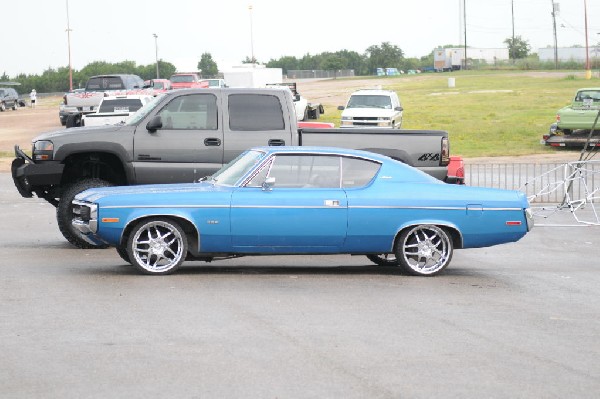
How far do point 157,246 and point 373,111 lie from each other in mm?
29637

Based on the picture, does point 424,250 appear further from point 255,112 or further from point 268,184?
point 255,112

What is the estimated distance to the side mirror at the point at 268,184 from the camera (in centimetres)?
1189

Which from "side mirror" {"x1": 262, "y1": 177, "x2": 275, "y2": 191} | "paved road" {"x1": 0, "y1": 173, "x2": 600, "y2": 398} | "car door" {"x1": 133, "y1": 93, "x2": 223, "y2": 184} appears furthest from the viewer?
"car door" {"x1": 133, "y1": 93, "x2": 223, "y2": 184}

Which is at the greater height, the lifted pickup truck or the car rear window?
the car rear window

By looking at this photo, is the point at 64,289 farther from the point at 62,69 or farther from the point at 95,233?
the point at 62,69

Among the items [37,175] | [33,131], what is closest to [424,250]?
[37,175]

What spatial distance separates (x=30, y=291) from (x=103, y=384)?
4.04 m

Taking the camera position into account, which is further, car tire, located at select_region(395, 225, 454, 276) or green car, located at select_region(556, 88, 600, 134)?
green car, located at select_region(556, 88, 600, 134)

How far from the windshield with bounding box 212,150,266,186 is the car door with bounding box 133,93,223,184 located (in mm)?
2570

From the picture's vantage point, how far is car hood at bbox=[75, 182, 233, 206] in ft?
38.7

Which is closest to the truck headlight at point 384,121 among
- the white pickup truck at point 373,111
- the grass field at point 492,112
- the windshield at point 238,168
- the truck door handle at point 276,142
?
the white pickup truck at point 373,111

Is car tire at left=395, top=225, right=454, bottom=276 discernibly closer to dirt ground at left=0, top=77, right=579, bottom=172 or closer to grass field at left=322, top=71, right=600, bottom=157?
dirt ground at left=0, top=77, right=579, bottom=172

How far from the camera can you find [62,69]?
144 m

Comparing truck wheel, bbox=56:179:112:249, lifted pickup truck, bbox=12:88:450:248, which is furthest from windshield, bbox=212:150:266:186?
truck wheel, bbox=56:179:112:249
